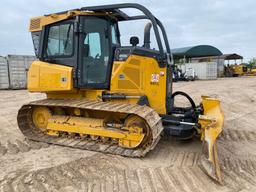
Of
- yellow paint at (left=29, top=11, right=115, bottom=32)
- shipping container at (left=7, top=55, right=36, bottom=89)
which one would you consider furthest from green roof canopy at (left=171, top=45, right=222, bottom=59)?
yellow paint at (left=29, top=11, right=115, bottom=32)

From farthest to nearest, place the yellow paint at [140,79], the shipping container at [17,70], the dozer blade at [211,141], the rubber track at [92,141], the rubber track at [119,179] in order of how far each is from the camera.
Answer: the shipping container at [17,70] → the yellow paint at [140,79] → the rubber track at [92,141] → the dozer blade at [211,141] → the rubber track at [119,179]

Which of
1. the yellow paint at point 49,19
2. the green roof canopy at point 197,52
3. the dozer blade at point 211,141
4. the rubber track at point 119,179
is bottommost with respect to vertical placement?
the rubber track at point 119,179

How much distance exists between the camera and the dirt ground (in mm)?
3564

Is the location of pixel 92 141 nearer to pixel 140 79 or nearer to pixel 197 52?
pixel 140 79

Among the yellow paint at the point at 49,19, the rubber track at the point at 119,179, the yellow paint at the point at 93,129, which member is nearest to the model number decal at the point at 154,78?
the yellow paint at the point at 93,129

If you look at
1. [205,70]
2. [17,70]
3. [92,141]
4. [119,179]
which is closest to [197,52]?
[205,70]

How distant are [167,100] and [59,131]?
2.38 m

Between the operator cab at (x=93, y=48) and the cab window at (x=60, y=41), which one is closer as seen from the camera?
the operator cab at (x=93, y=48)

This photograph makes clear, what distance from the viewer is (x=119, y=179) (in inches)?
148

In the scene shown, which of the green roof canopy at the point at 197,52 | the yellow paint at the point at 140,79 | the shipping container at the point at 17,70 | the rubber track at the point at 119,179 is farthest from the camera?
the green roof canopy at the point at 197,52

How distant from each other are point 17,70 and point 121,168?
1513cm

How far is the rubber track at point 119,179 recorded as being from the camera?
3498 mm

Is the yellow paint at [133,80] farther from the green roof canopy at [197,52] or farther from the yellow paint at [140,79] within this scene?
the green roof canopy at [197,52]

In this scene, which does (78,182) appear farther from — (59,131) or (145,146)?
(59,131)
